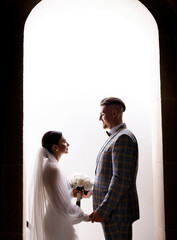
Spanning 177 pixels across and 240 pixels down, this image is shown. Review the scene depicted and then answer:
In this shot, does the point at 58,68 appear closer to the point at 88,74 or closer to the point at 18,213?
the point at 88,74

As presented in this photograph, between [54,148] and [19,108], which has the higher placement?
[19,108]

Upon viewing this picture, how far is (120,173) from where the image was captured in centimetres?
274

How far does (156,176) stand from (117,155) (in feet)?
1.64

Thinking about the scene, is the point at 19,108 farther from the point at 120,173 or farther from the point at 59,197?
the point at 120,173

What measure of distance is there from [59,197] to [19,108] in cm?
89

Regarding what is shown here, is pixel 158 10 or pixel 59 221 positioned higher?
pixel 158 10

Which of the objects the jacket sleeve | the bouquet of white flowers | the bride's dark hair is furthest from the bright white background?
the jacket sleeve

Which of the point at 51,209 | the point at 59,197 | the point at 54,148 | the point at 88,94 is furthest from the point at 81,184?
the point at 88,94

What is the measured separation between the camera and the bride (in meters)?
2.90

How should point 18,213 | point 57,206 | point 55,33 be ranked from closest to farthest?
point 18,213 → point 57,206 → point 55,33

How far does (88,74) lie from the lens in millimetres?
4387

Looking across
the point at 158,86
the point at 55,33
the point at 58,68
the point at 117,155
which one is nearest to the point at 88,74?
the point at 58,68

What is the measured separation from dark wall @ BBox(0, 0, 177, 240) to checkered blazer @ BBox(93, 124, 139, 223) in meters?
0.30

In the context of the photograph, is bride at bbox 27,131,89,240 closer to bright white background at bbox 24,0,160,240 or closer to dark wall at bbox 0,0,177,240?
dark wall at bbox 0,0,177,240
